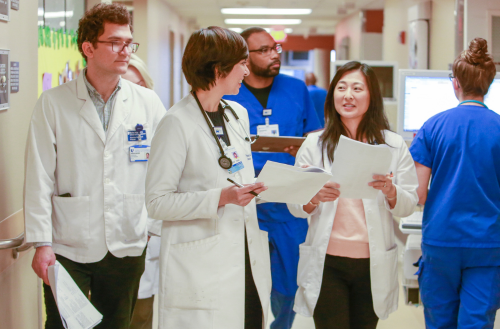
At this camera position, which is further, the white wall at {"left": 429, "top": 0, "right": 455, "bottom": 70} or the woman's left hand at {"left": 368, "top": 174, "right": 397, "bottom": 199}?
the white wall at {"left": 429, "top": 0, "right": 455, "bottom": 70}

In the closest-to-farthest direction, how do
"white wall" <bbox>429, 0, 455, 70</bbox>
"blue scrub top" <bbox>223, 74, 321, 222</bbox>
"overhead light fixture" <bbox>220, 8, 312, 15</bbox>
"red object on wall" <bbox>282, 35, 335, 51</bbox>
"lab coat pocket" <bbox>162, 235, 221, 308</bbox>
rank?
1. "lab coat pocket" <bbox>162, 235, 221, 308</bbox>
2. "blue scrub top" <bbox>223, 74, 321, 222</bbox>
3. "white wall" <bbox>429, 0, 455, 70</bbox>
4. "overhead light fixture" <bbox>220, 8, 312, 15</bbox>
5. "red object on wall" <bbox>282, 35, 335, 51</bbox>

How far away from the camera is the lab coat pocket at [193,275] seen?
1597 millimetres

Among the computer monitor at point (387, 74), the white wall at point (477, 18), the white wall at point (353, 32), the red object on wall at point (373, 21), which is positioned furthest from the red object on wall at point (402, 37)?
the white wall at point (477, 18)

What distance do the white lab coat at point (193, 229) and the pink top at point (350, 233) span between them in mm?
404

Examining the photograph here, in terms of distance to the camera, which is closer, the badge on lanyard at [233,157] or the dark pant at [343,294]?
the badge on lanyard at [233,157]

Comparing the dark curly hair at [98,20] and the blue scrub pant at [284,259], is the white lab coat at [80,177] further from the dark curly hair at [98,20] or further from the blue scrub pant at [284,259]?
the blue scrub pant at [284,259]

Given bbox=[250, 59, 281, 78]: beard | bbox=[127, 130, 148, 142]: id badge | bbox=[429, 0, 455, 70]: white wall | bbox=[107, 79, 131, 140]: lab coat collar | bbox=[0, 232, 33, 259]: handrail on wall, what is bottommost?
bbox=[0, 232, 33, 259]: handrail on wall

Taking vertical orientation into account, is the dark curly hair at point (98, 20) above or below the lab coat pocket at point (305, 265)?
above

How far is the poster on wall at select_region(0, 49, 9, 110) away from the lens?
73.1 inches

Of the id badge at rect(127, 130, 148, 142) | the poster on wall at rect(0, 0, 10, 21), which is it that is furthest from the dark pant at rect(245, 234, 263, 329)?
the poster on wall at rect(0, 0, 10, 21)

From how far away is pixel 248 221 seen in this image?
5.54 feet

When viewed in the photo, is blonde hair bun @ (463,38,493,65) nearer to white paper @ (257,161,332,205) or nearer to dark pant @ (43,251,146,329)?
white paper @ (257,161,332,205)

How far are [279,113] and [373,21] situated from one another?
33.0 ft

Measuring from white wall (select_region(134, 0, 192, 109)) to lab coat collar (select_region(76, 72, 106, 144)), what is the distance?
7441mm
